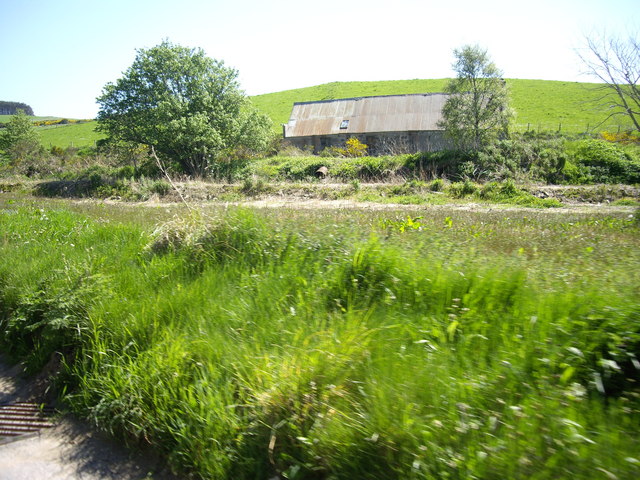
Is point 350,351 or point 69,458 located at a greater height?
point 350,351

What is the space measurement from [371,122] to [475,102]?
16.5m

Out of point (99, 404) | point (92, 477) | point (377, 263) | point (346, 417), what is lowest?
point (92, 477)

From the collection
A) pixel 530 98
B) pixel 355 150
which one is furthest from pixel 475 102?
pixel 530 98

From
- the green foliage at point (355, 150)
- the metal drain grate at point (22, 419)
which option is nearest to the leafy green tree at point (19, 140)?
the green foliage at point (355, 150)

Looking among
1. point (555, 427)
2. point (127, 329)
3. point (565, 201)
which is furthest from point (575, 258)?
point (565, 201)

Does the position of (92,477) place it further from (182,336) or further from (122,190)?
(122,190)

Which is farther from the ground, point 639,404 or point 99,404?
point 639,404

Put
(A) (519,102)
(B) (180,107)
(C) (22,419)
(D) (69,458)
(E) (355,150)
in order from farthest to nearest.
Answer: (A) (519,102) → (E) (355,150) → (B) (180,107) → (C) (22,419) → (D) (69,458)

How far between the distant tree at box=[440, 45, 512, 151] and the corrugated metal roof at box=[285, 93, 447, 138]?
492 inches

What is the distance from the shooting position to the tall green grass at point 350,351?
231 centimetres

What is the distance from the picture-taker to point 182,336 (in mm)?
3826

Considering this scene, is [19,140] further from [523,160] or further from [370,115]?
[523,160]

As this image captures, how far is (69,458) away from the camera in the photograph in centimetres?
335

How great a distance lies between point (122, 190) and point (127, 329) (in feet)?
80.2
